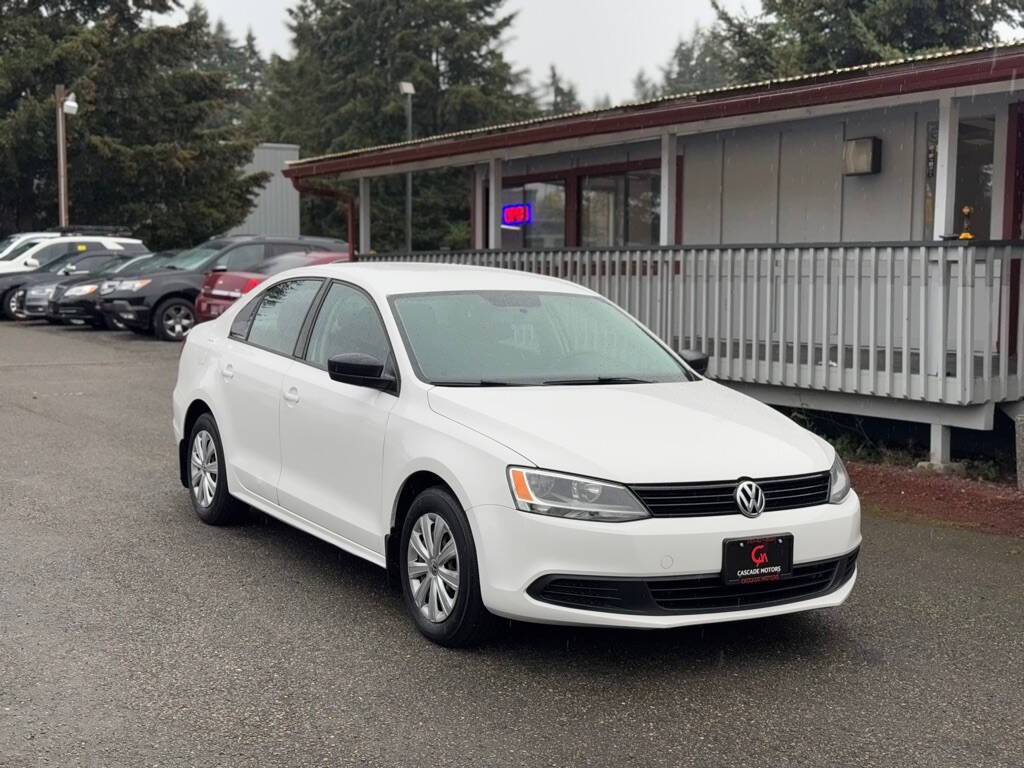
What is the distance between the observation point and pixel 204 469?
7.46 metres

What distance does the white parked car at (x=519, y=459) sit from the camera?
475 centimetres

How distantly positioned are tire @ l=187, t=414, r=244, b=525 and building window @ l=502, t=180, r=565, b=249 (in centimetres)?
1057

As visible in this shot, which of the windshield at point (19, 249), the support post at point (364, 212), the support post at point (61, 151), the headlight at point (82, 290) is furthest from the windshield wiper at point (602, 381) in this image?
the support post at point (61, 151)

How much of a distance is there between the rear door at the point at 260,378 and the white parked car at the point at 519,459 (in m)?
0.02

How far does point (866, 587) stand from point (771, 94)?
5.52 m

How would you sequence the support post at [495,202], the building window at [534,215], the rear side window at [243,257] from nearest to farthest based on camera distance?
1. the support post at [495,202]
2. the building window at [534,215]
3. the rear side window at [243,257]

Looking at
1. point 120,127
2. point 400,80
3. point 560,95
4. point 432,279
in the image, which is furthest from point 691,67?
point 432,279

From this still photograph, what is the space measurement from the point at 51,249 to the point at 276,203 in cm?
2043

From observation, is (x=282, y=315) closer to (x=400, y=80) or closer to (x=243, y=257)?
(x=243, y=257)

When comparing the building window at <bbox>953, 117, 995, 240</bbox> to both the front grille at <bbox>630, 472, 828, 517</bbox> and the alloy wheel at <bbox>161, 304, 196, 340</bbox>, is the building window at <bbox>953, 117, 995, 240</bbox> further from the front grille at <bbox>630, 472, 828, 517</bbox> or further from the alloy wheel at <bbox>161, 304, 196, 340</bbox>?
the alloy wheel at <bbox>161, 304, 196, 340</bbox>

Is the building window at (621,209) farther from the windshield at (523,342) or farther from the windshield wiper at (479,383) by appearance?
the windshield wiper at (479,383)

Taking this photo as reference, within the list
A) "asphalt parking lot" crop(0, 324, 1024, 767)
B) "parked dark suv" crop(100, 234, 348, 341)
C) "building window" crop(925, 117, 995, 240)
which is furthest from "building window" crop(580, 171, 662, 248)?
"asphalt parking lot" crop(0, 324, 1024, 767)

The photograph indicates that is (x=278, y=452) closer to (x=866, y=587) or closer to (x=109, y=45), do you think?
(x=866, y=587)

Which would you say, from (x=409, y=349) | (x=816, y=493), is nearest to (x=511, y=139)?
(x=409, y=349)
